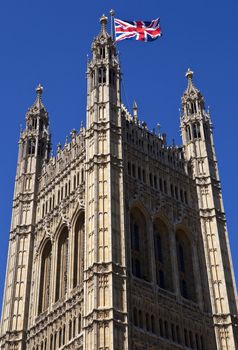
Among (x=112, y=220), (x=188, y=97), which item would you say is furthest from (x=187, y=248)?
(x=188, y=97)

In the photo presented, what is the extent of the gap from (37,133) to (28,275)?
12.9 m

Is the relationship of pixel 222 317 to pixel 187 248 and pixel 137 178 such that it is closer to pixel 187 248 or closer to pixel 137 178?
pixel 187 248

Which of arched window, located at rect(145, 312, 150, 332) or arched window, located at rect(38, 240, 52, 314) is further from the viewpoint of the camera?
arched window, located at rect(38, 240, 52, 314)

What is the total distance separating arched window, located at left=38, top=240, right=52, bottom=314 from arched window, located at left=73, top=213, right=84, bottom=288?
2.91 metres

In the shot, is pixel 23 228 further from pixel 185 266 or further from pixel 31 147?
pixel 185 266

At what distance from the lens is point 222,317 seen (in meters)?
42.8

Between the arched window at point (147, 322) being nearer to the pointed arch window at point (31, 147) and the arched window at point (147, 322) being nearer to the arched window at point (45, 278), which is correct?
the arched window at point (45, 278)

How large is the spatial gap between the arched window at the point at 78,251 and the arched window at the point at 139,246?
10.3 feet

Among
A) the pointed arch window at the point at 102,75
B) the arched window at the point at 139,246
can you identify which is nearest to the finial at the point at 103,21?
the pointed arch window at the point at 102,75

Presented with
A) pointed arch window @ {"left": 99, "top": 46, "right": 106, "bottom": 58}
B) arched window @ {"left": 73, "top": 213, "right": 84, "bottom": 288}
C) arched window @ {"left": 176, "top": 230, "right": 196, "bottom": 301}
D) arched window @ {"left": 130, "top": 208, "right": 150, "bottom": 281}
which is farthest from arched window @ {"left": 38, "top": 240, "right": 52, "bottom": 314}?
pointed arch window @ {"left": 99, "top": 46, "right": 106, "bottom": 58}

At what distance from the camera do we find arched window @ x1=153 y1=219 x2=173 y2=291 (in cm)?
4316

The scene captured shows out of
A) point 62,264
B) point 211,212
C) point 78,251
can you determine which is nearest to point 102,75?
point 211,212

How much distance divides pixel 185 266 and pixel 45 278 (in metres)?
8.82

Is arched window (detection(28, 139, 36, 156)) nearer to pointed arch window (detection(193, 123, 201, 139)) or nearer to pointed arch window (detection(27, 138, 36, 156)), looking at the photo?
pointed arch window (detection(27, 138, 36, 156))
